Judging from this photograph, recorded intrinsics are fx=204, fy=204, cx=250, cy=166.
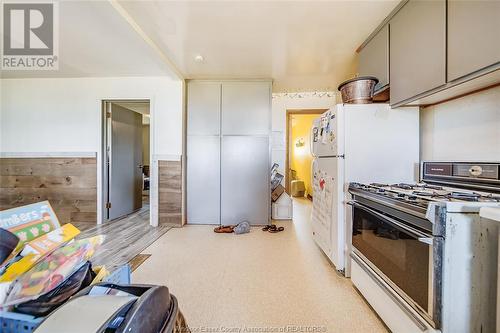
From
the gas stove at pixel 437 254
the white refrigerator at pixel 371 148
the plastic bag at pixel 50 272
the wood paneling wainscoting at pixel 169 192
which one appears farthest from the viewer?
the wood paneling wainscoting at pixel 169 192

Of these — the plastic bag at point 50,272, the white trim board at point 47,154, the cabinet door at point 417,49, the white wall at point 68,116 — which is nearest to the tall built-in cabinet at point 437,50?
the cabinet door at point 417,49

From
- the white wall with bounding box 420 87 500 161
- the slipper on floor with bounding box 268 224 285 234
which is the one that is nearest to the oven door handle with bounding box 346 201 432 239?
the white wall with bounding box 420 87 500 161

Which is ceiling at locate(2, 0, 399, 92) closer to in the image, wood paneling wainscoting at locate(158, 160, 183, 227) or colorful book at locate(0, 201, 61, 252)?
wood paneling wainscoting at locate(158, 160, 183, 227)

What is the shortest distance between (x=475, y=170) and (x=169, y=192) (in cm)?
337

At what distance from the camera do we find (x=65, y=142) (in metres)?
3.30

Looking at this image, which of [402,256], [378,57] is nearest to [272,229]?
[402,256]

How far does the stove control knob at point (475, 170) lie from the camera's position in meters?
1.27

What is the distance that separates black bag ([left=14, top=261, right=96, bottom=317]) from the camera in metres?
0.64

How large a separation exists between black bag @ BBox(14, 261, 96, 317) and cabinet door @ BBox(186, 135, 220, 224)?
251 centimetres

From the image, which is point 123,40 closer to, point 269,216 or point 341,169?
point 341,169

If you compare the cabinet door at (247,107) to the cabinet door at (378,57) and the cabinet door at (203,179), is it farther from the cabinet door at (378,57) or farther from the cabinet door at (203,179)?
the cabinet door at (378,57)

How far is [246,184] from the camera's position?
3307mm

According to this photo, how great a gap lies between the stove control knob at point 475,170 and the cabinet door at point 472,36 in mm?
581

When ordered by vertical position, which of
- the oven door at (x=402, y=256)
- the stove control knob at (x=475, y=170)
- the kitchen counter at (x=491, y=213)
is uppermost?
the stove control knob at (x=475, y=170)
